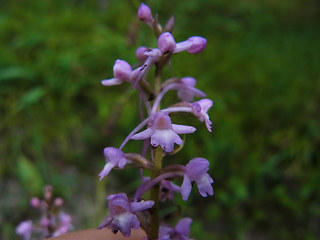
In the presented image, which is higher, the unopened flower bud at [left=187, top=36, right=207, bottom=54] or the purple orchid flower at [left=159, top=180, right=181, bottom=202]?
the unopened flower bud at [left=187, top=36, right=207, bottom=54]

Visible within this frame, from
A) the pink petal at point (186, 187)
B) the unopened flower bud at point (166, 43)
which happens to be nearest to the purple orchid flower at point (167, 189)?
the pink petal at point (186, 187)

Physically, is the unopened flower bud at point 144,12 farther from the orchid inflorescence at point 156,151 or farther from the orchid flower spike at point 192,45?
the orchid flower spike at point 192,45

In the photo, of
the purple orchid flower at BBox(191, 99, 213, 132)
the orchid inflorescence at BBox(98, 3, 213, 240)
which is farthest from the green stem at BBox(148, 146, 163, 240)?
the purple orchid flower at BBox(191, 99, 213, 132)

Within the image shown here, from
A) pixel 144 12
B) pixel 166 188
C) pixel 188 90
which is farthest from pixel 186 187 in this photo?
pixel 144 12

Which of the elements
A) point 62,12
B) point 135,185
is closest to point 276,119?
point 135,185

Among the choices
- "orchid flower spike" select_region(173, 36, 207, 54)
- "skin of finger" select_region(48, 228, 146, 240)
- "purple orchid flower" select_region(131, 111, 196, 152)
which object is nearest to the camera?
"purple orchid flower" select_region(131, 111, 196, 152)

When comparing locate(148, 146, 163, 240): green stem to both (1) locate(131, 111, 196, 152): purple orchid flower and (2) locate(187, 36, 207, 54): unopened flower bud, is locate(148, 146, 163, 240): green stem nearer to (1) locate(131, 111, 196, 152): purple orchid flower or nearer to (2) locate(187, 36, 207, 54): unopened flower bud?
(1) locate(131, 111, 196, 152): purple orchid flower

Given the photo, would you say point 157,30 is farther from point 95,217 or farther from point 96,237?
point 95,217
